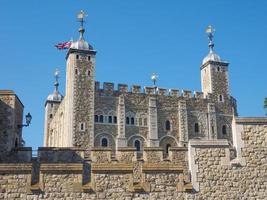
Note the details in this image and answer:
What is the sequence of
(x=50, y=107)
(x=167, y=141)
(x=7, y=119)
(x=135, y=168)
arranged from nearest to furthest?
(x=135, y=168)
(x=7, y=119)
(x=167, y=141)
(x=50, y=107)

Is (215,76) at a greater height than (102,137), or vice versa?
(215,76)

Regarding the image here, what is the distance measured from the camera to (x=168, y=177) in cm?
930

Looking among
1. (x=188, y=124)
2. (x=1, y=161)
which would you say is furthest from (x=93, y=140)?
(x=1, y=161)

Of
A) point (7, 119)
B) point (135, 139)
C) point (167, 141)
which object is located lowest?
point (7, 119)

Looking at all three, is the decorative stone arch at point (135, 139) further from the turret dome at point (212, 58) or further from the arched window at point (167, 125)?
the turret dome at point (212, 58)

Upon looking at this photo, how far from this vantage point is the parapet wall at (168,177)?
8891mm

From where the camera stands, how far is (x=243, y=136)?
988cm

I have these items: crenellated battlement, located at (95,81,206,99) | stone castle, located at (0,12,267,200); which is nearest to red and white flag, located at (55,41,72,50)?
crenellated battlement, located at (95,81,206,99)

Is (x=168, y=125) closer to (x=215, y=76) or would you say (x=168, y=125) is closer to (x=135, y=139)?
(x=135, y=139)

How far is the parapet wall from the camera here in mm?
8891

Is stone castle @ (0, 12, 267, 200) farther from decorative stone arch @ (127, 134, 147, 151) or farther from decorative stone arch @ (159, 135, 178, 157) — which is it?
decorative stone arch @ (159, 135, 178, 157)

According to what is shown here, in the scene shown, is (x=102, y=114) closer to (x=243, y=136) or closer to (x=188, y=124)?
(x=188, y=124)

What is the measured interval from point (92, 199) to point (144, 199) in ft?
3.37

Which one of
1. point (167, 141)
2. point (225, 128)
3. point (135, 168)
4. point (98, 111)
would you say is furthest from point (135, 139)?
point (135, 168)
